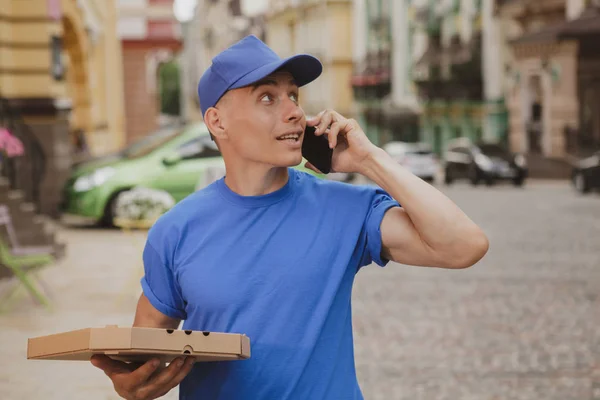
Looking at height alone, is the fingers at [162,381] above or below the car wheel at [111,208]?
above

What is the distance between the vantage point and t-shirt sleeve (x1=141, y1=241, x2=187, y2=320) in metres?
3.19

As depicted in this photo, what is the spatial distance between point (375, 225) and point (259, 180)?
0.31 meters

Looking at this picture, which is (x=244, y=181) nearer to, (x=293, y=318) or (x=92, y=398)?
(x=293, y=318)

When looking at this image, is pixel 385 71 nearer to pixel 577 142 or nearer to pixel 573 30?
pixel 577 142

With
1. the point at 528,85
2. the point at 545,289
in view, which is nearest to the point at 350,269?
the point at 545,289

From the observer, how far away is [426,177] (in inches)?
1590

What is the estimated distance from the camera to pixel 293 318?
3.05m

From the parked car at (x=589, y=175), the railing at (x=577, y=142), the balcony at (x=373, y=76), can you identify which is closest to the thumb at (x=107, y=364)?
the parked car at (x=589, y=175)

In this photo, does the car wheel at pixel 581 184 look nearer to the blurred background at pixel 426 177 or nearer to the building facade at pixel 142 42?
the blurred background at pixel 426 177

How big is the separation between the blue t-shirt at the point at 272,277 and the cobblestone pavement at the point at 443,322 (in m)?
4.52

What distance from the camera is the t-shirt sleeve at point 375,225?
3189 millimetres

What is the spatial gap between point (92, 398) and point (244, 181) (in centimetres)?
467

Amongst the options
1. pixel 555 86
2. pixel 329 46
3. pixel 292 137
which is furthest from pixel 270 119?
pixel 329 46

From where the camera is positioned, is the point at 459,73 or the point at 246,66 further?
the point at 459,73
